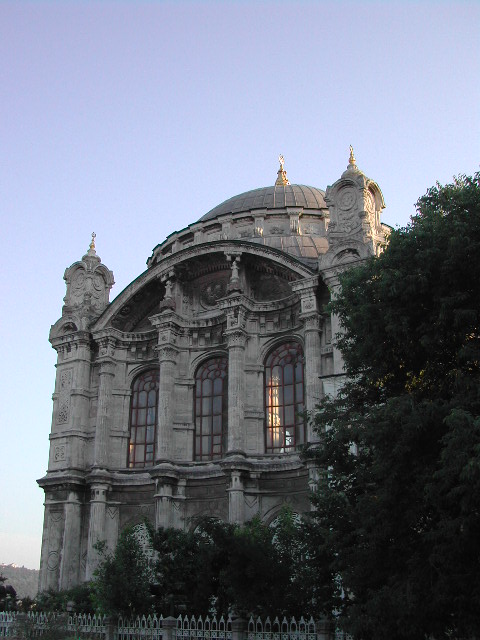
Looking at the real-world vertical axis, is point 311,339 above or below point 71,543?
above

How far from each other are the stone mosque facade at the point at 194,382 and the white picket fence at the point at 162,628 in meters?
7.53

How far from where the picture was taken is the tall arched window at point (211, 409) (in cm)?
2955

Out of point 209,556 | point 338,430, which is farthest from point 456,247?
point 209,556

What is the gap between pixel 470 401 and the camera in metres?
12.5

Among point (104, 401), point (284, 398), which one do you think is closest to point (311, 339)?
point (284, 398)

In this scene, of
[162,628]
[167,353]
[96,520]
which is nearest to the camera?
[162,628]

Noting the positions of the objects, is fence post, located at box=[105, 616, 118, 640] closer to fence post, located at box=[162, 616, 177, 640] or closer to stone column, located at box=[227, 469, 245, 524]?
fence post, located at box=[162, 616, 177, 640]

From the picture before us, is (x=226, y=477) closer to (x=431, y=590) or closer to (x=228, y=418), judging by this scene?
(x=228, y=418)

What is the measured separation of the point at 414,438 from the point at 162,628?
8.44 meters

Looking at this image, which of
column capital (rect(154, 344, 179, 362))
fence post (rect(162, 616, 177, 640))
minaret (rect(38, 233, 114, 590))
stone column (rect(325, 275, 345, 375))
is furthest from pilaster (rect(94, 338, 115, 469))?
fence post (rect(162, 616, 177, 640))

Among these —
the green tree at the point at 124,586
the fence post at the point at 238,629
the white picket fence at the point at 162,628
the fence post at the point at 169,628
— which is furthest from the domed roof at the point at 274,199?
the fence post at the point at 238,629

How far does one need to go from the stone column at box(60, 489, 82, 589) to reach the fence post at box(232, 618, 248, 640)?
13.9m

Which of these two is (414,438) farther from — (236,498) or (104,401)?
(104,401)

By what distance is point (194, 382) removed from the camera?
101 ft
